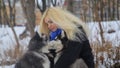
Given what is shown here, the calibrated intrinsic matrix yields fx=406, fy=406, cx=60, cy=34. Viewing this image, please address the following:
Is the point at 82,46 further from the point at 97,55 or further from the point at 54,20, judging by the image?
the point at 97,55

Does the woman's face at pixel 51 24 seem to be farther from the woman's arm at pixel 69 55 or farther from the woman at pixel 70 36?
the woman's arm at pixel 69 55

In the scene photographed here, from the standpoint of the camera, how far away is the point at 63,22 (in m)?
3.96

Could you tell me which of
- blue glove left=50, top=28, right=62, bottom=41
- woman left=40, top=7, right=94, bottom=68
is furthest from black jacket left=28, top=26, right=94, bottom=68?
blue glove left=50, top=28, right=62, bottom=41

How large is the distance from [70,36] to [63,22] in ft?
0.61

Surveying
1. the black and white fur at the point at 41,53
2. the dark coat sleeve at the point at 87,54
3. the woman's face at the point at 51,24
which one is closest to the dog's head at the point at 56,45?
the black and white fur at the point at 41,53

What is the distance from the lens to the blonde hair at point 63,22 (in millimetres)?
3975

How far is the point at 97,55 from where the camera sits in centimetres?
847

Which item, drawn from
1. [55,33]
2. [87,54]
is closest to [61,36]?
[55,33]

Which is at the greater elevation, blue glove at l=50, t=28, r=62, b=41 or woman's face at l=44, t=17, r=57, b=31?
woman's face at l=44, t=17, r=57, b=31

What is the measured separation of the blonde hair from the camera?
3.97 meters

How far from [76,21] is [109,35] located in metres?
5.96

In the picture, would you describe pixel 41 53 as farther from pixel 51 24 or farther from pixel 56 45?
pixel 51 24

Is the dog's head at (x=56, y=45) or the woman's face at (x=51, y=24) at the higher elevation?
the woman's face at (x=51, y=24)

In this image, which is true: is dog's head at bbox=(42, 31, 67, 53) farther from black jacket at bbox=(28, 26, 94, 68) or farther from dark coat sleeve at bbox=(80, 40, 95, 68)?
dark coat sleeve at bbox=(80, 40, 95, 68)
